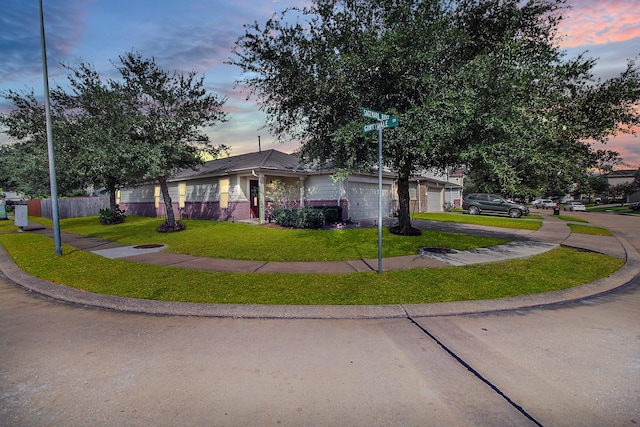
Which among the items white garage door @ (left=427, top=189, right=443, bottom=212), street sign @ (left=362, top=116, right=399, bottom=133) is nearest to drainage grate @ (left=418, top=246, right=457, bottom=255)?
street sign @ (left=362, top=116, right=399, bottom=133)

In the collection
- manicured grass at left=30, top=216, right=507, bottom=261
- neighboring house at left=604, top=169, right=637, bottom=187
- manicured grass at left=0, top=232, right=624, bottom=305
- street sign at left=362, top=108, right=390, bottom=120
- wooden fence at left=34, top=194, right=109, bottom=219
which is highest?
neighboring house at left=604, top=169, right=637, bottom=187

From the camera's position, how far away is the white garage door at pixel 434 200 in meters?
28.2

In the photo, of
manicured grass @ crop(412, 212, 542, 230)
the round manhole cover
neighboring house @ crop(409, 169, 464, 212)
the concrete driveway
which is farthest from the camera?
neighboring house @ crop(409, 169, 464, 212)

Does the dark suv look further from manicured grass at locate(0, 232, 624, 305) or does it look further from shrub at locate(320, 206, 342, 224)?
manicured grass at locate(0, 232, 624, 305)

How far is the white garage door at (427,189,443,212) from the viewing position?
2816cm

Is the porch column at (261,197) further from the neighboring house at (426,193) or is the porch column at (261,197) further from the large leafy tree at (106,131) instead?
the neighboring house at (426,193)

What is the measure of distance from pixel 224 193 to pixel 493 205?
852 inches

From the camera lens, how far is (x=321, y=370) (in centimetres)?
323

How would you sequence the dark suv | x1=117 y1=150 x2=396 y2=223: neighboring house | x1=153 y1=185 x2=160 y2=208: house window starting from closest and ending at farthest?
x1=117 y1=150 x2=396 y2=223: neighboring house < x1=153 y1=185 x2=160 y2=208: house window < the dark suv

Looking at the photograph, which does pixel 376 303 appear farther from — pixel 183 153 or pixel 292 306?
pixel 183 153

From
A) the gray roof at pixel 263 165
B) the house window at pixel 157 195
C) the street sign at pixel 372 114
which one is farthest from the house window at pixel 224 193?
the street sign at pixel 372 114

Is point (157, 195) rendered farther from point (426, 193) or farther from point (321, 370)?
point (321, 370)

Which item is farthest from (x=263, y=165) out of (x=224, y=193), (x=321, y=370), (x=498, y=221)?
(x=321, y=370)

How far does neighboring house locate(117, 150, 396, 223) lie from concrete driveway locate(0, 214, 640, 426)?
1212cm
